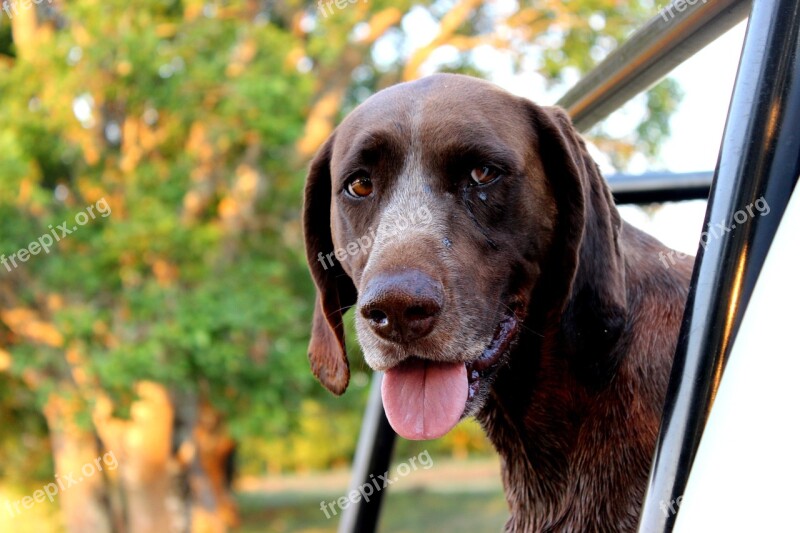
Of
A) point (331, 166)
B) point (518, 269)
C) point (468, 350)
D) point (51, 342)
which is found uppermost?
point (51, 342)

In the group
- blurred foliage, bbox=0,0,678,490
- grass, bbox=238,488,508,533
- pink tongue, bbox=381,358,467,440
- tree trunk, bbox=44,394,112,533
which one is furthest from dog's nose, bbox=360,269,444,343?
grass, bbox=238,488,508,533

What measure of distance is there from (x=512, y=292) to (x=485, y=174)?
31cm

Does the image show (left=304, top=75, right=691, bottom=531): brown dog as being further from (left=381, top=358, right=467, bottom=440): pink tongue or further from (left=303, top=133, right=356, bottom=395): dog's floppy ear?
(left=303, top=133, right=356, bottom=395): dog's floppy ear

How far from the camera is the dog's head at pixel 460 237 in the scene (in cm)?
220

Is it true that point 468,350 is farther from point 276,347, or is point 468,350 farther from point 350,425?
point 350,425

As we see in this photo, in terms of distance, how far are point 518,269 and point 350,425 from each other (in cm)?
2536

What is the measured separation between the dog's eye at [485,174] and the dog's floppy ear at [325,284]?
605 millimetres

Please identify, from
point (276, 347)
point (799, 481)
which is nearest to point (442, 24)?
point (276, 347)

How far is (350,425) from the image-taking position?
2731cm

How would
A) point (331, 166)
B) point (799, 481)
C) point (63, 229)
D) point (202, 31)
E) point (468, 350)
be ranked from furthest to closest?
1. point (202, 31)
2. point (63, 229)
3. point (331, 166)
4. point (468, 350)
5. point (799, 481)

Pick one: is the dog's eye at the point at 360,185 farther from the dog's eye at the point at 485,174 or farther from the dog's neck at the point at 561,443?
the dog's neck at the point at 561,443

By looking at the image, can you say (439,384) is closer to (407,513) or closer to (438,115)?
(438,115)

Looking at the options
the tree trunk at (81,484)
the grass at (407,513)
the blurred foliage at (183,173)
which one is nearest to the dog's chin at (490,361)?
the blurred foliage at (183,173)

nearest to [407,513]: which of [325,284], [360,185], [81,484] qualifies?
[81,484]
